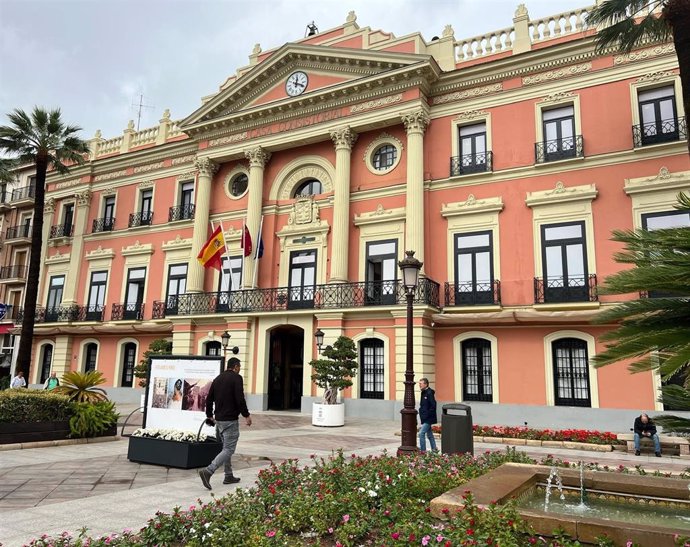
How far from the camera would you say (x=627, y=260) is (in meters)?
5.12

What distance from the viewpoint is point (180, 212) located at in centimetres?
2895

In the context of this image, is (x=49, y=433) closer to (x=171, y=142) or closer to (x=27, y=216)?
(x=171, y=142)

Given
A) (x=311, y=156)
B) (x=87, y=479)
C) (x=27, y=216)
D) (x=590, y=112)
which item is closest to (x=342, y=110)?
(x=311, y=156)

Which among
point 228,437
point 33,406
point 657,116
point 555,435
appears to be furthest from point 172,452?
point 657,116

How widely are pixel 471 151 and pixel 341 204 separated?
19.3 feet

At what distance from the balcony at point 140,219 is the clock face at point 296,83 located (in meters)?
11.1

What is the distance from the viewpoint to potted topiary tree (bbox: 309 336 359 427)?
58.2 feet

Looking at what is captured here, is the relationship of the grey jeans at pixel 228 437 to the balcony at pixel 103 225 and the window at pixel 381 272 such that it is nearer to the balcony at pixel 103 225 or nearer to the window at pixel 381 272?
the window at pixel 381 272

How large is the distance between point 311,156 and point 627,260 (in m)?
21.4

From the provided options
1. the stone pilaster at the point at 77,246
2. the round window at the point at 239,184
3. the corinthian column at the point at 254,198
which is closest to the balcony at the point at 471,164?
the corinthian column at the point at 254,198

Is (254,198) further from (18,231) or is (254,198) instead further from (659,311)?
(659,311)

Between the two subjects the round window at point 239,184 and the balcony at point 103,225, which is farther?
the balcony at point 103,225

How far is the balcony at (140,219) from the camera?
30.1 metres

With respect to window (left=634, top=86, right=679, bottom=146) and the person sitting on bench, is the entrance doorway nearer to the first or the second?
the person sitting on bench
